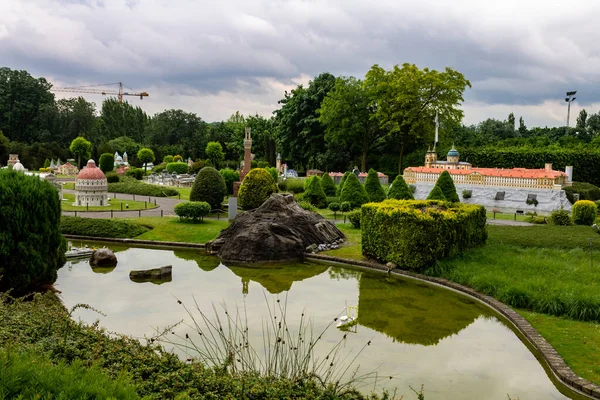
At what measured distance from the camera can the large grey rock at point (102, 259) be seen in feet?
59.9

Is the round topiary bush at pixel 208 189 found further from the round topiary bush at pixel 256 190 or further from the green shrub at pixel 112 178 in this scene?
the green shrub at pixel 112 178

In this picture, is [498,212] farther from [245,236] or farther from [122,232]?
[122,232]

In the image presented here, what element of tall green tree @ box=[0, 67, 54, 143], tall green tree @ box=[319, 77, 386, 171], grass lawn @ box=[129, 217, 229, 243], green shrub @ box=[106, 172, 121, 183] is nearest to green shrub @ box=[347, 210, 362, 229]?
grass lawn @ box=[129, 217, 229, 243]

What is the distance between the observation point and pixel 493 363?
10.4m

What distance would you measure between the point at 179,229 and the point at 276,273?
7.84m

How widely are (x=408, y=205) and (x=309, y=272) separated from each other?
4.68 metres

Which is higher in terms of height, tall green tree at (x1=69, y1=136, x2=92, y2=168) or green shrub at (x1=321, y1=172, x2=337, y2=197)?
tall green tree at (x1=69, y1=136, x2=92, y2=168)

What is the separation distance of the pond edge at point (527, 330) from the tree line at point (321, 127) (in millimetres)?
28550

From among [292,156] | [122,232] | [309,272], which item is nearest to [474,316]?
[309,272]

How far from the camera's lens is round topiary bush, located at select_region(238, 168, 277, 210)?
29.0m

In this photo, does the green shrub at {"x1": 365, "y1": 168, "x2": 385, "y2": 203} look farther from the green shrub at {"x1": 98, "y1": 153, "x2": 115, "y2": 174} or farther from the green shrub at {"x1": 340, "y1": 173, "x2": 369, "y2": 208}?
the green shrub at {"x1": 98, "y1": 153, "x2": 115, "y2": 174}

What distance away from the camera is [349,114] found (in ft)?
161

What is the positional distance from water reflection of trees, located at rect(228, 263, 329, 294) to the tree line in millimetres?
28446

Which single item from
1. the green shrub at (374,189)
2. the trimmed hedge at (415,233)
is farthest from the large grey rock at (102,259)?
the green shrub at (374,189)
